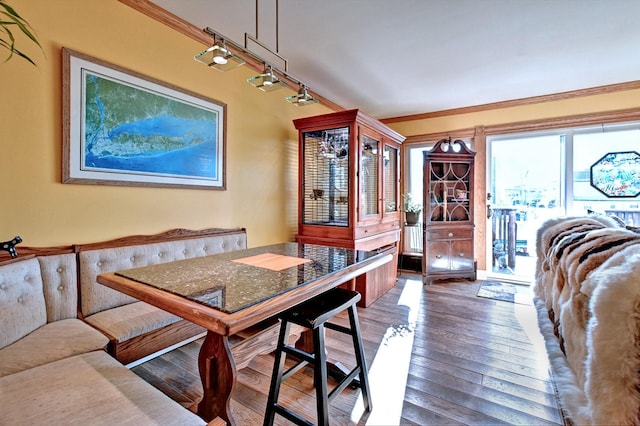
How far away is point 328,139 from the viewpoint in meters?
3.31

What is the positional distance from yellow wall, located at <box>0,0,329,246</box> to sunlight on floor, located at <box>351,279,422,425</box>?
163cm

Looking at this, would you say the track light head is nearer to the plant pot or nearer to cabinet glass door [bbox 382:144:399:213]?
cabinet glass door [bbox 382:144:399:213]

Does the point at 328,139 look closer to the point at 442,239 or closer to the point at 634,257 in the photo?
the point at 442,239

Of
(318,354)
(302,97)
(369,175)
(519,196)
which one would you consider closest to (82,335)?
(318,354)

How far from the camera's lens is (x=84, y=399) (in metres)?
1.03

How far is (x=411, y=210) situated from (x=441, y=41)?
2508 mm

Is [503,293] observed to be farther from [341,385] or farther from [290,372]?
[290,372]

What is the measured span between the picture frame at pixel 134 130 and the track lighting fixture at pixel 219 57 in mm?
805

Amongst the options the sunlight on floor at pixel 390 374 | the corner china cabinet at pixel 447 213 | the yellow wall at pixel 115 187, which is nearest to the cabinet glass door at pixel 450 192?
the corner china cabinet at pixel 447 213

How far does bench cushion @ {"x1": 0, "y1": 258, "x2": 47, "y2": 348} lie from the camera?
1449mm

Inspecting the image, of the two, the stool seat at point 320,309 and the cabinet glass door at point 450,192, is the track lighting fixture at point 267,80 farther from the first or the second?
the cabinet glass door at point 450,192

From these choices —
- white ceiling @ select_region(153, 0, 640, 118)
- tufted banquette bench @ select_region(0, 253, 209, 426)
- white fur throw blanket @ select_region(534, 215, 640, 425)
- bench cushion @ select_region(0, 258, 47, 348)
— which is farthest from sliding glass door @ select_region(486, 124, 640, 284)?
bench cushion @ select_region(0, 258, 47, 348)

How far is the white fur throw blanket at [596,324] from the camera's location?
0.92 metres

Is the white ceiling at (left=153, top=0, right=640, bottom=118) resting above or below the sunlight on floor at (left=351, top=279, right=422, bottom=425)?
above
